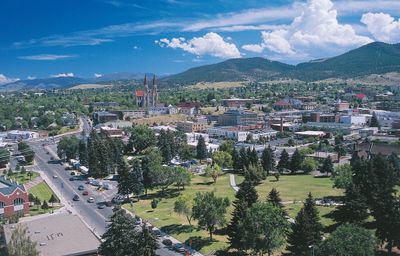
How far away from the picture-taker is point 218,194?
66.4 m

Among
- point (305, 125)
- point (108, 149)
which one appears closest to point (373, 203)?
point (108, 149)

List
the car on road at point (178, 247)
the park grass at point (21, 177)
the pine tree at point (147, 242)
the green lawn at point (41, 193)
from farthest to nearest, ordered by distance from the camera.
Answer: the park grass at point (21, 177) < the green lawn at point (41, 193) < the car on road at point (178, 247) < the pine tree at point (147, 242)

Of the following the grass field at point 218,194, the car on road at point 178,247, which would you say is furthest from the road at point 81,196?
the grass field at point 218,194

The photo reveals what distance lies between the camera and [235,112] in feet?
500

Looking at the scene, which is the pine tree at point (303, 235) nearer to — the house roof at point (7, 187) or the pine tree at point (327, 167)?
the house roof at point (7, 187)

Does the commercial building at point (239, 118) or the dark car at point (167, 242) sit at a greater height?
the commercial building at point (239, 118)

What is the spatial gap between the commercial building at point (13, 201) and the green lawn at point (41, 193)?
61.6 inches

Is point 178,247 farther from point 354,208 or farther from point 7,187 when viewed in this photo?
point 7,187

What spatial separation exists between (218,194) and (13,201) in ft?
96.1

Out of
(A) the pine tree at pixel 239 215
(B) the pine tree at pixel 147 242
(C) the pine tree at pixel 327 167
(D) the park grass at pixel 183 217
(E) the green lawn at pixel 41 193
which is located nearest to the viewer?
(B) the pine tree at pixel 147 242

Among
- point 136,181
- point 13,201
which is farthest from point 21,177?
point 136,181

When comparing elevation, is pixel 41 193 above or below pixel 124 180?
below

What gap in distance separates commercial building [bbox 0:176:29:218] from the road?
6983 mm

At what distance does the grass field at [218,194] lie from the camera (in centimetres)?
4834
